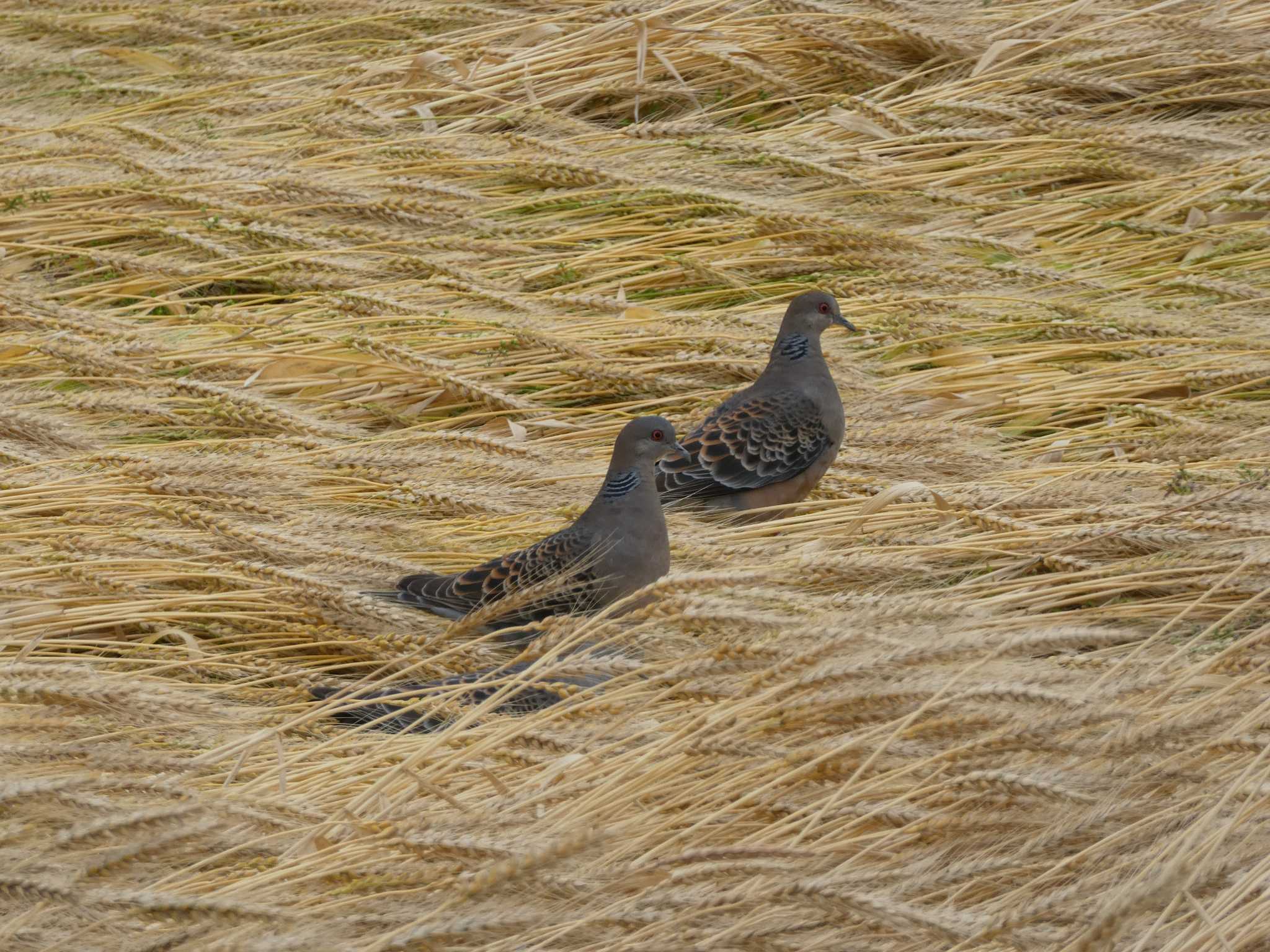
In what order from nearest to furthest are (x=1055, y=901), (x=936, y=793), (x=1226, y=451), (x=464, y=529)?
(x=1055, y=901), (x=936, y=793), (x=1226, y=451), (x=464, y=529)

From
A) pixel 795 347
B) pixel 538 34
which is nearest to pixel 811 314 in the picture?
pixel 795 347

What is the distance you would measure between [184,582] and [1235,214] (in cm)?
317

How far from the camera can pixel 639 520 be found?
3.39 m

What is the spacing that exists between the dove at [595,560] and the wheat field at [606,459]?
4.3 inches

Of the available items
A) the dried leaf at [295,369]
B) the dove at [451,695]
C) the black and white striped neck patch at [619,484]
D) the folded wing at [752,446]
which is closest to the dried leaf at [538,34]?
the dried leaf at [295,369]

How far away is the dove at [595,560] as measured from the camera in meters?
3.24

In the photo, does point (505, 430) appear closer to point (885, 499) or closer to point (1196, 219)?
point (885, 499)

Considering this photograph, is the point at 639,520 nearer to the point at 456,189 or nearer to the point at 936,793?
the point at 936,793

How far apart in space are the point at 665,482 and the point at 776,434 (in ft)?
1.21

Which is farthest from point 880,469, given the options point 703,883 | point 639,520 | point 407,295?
point 703,883

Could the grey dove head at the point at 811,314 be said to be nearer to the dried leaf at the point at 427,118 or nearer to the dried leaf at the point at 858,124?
the dried leaf at the point at 858,124

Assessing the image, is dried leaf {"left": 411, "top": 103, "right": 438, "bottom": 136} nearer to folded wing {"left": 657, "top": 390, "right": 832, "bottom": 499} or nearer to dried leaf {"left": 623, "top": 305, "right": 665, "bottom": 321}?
dried leaf {"left": 623, "top": 305, "right": 665, "bottom": 321}

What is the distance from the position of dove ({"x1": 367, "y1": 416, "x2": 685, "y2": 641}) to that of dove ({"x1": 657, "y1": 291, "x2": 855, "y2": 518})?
1.39 feet

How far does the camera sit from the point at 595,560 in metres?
3.23
